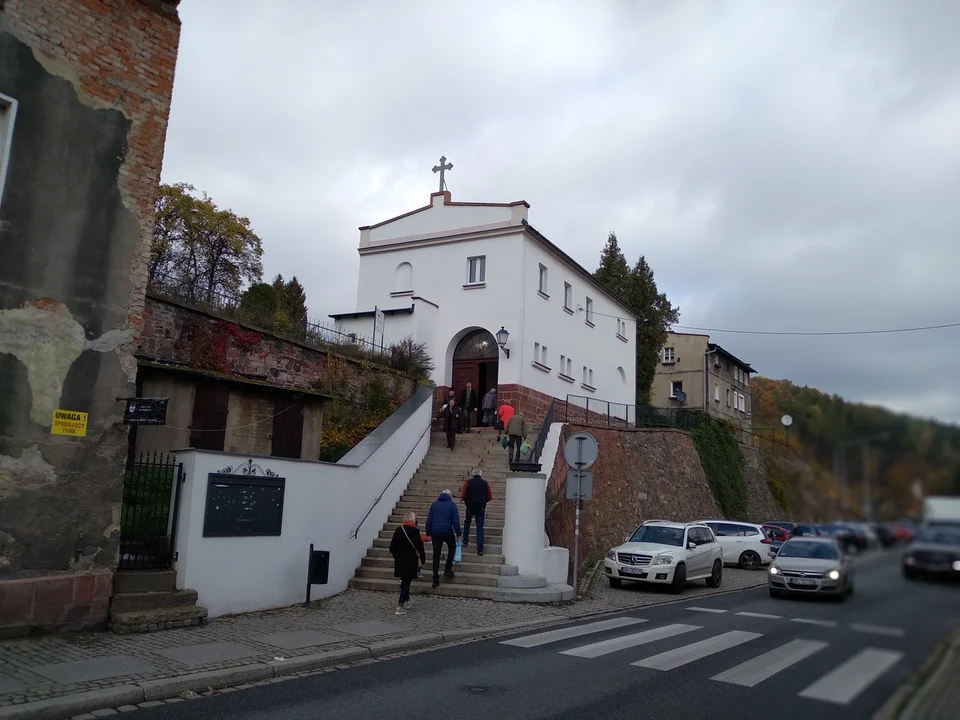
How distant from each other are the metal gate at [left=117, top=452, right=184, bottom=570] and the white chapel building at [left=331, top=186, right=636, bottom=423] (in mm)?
14975

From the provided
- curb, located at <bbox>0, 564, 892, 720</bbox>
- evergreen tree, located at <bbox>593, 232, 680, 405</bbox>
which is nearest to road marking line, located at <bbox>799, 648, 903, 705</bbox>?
curb, located at <bbox>0, 564, 892, 720</bbox>

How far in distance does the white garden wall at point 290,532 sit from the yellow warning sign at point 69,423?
1.67m

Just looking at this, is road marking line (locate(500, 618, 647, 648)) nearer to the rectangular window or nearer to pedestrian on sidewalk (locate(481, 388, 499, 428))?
the rectangular window

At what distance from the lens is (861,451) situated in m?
2.13

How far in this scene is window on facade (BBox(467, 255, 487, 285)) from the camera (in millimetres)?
27000

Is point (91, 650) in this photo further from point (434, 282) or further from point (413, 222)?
point (413, 222)

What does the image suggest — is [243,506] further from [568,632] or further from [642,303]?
[642,303]

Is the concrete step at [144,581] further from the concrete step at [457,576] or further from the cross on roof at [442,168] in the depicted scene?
the cross on roof at [442,168]

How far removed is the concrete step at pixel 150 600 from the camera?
10.1 meters

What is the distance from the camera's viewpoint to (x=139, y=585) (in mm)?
10523

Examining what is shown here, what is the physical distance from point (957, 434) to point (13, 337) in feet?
34.9

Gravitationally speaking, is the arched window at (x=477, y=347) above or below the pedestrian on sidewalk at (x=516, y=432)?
above

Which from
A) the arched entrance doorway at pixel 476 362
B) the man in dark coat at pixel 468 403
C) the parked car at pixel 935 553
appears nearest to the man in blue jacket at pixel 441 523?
the man in dark coat at pixel 468 403

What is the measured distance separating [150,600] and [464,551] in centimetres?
685
